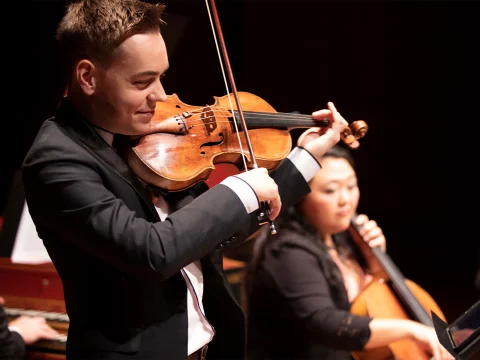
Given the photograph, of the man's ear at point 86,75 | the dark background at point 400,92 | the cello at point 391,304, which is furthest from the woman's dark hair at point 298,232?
the dark background at point 400,92

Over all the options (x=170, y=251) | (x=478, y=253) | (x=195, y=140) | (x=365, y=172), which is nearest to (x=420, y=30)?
(x=365, y=172)

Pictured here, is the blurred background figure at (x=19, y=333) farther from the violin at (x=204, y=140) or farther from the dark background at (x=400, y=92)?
the dark background at (x=400, y=92)

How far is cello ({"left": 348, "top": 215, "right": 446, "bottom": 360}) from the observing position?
1.81 meters

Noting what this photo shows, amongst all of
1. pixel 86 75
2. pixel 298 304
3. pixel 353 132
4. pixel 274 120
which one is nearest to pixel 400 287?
pixel 298 304

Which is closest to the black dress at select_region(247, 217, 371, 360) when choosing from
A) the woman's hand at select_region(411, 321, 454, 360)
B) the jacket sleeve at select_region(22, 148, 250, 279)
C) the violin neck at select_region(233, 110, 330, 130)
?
the woman's hand at select_region(411, 321, 454, 360)

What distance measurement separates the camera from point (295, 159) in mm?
1629

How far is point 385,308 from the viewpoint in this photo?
195 centimetres

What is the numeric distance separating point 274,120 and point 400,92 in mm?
2673

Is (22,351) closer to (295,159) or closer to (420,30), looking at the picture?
(295,159)

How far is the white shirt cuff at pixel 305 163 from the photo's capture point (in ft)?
5.30

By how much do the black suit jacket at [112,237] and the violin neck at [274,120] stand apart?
0.26 metres

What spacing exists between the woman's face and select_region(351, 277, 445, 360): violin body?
249 mm

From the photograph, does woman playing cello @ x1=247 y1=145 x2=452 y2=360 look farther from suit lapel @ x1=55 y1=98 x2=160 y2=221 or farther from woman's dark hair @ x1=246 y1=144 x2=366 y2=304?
suit lapel @ x1=55 y1=98 x2=160 y2=221

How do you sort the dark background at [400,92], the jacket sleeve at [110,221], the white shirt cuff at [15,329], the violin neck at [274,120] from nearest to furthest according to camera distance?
the jacket sleeve at [110,221], the violin neck at [274,120], the white shirt cuff at [15,329], the dark background at [400,92]
